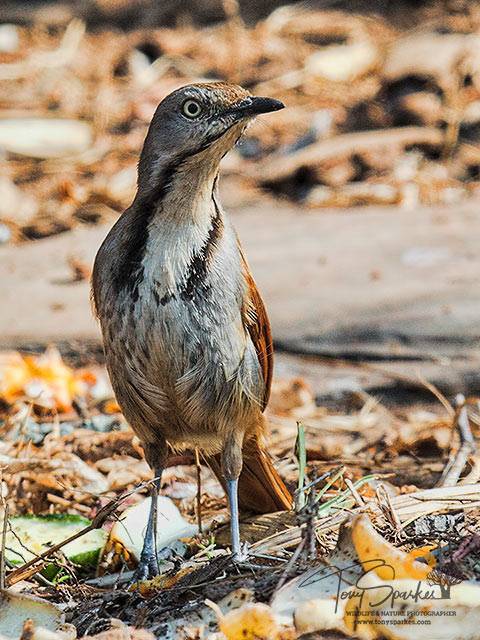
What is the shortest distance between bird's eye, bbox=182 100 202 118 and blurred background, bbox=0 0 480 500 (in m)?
1.78

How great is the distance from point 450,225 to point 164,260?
156 inches

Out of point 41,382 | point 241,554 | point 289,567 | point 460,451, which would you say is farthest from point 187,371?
point 41,382

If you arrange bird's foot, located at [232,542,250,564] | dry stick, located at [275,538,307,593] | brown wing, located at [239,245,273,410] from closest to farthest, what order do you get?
dry stick, located at [275,538,307,593] → bird's foot, located at [232,542,250,564] → brown wing, located at [239,245,273,410]

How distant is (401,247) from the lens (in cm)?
700

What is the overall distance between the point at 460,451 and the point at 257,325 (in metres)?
1.13

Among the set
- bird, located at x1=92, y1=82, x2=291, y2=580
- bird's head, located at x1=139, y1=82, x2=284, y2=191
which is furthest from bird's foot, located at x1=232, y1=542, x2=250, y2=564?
bird's head, located at x1=139, y1=82, x2=284, y2=191

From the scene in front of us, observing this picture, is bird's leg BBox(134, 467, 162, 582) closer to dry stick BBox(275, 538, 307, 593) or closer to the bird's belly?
the bird's belly

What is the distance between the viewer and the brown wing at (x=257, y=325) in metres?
3.84

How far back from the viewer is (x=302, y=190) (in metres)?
8.45

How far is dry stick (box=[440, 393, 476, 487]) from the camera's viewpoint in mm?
4219

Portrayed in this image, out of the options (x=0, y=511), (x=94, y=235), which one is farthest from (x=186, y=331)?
(x=94, y=235)

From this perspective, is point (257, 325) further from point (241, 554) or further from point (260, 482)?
point (241, 554)

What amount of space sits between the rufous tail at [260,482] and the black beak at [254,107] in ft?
4.01

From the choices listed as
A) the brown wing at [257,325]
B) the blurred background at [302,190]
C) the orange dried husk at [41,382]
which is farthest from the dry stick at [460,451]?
the orange dried husk at [41,382]
